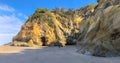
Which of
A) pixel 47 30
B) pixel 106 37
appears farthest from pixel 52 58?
pixel 47 30

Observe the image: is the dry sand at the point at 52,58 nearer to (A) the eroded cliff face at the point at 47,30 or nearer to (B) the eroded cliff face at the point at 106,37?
(B) the eroded cliff face at the point at 106,37

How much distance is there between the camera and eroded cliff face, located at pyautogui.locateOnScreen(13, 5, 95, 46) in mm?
25609

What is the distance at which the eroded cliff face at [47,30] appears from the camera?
84.0 feet

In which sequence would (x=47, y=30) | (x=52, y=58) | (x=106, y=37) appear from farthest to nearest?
(x=47, y=30) < (x=106, y=37) < (x=52, y=58)

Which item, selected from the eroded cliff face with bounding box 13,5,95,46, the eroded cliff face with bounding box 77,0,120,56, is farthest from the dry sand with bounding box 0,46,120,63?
the eroded cliff face with bounding box 13,5,95,46

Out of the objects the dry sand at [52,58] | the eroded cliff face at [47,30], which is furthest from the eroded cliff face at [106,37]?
the eroded cliff face at [47,30]

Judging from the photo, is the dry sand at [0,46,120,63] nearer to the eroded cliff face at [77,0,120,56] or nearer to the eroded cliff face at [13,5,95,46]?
the eroded cliff face at [77,0,120,56]

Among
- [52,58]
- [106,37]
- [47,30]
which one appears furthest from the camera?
[47,30]

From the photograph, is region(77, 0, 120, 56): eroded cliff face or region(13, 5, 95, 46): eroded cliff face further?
region(13, 5, 95, 46): eroded cliff face

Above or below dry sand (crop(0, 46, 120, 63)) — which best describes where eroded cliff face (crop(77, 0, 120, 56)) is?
above

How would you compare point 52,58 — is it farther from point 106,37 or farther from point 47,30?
point 47,30

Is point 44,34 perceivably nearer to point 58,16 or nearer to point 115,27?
point 58,16

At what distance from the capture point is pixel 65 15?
109ft

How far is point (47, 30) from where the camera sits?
27.4 meters
